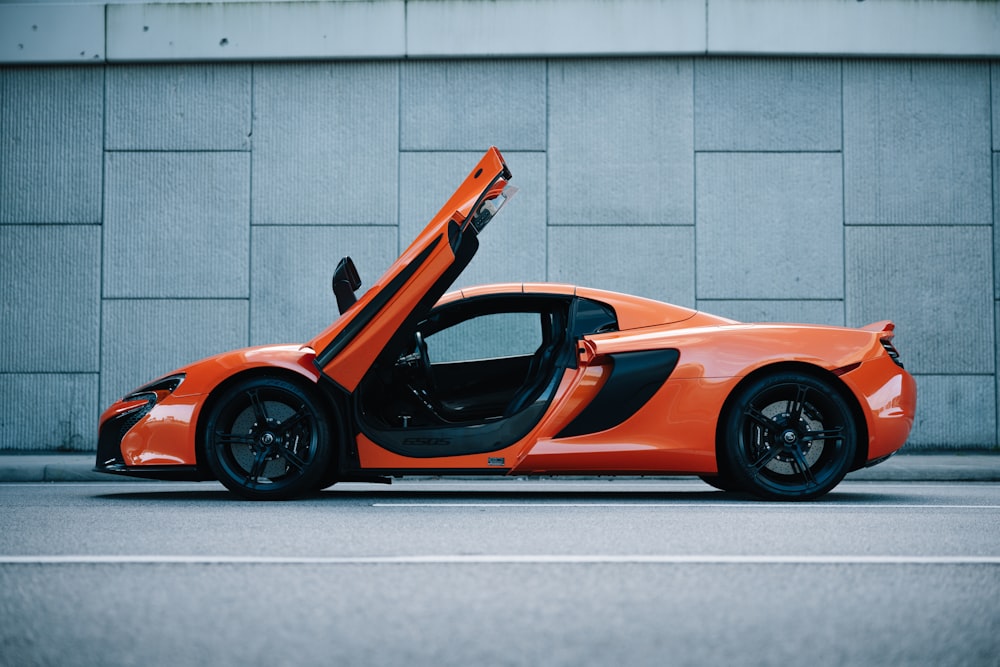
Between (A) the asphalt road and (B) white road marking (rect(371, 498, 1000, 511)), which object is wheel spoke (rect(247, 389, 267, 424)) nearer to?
(A) the asphalt road

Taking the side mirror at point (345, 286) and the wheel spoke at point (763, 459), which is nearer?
the wheel spoke at point (763, 459)

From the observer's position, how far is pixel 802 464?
20.9 feet

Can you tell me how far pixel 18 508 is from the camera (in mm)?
6109

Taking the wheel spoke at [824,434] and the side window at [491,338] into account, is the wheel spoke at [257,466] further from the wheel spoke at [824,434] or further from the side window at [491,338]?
the wheel spoke at [824,434]

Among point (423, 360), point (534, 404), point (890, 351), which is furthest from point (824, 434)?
point (423, 360)

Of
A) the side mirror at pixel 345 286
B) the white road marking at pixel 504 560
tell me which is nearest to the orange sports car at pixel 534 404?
the side mirror at pixel 345 286

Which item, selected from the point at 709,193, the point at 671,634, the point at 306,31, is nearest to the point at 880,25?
the point at 709,193

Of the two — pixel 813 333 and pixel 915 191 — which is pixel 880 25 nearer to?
pixel 915 191

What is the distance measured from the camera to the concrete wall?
39.9 feet

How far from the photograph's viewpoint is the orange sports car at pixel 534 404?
6246 millimetres

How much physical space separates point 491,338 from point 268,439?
2.14 meters

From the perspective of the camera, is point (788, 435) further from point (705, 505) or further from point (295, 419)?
point (295, 419)

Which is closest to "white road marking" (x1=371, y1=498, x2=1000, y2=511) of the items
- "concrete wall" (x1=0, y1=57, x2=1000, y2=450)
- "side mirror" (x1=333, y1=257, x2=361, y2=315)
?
"side mirror" (x1=333, y1=257, x2=361, y2=315)

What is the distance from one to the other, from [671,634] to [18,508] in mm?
4477
